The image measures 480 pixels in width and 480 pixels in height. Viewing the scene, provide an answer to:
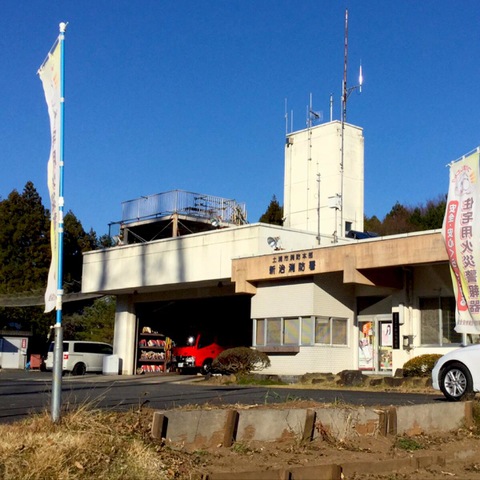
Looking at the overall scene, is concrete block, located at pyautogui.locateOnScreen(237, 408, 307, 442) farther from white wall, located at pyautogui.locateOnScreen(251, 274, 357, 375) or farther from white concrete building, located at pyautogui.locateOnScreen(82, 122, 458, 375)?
white wall, located at pyautogui.locateOnScreen(251, 274, 357, 375)

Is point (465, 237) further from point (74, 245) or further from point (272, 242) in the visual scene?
point (74, 245)

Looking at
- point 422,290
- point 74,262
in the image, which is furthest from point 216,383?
point 74,262

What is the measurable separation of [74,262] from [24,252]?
6.72 meters

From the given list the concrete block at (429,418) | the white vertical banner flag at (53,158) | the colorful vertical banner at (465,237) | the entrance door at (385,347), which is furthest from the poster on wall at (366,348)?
the white vertical banner flag at (53,158)

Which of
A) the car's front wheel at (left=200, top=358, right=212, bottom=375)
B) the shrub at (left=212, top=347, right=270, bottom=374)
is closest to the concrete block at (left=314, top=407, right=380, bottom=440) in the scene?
the shrub at (left=212, top=347, right=270, bottom=374)

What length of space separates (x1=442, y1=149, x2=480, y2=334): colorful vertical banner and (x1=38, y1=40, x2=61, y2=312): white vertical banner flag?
10943 millimetres

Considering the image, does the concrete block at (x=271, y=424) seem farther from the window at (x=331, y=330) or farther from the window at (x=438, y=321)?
the window at (x=331, y=330)

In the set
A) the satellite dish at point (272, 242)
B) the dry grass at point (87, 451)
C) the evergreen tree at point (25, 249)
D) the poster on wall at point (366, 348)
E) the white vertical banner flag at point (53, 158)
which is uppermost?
the evergreen tree at point (25, 249)

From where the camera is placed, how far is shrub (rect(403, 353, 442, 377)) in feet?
79.6

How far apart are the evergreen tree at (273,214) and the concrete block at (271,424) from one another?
56491 mm

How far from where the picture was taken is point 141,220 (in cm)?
3803

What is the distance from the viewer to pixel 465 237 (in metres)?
18.0

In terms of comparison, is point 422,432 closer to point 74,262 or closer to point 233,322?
point 233,322

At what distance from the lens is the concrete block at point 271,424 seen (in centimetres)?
870
